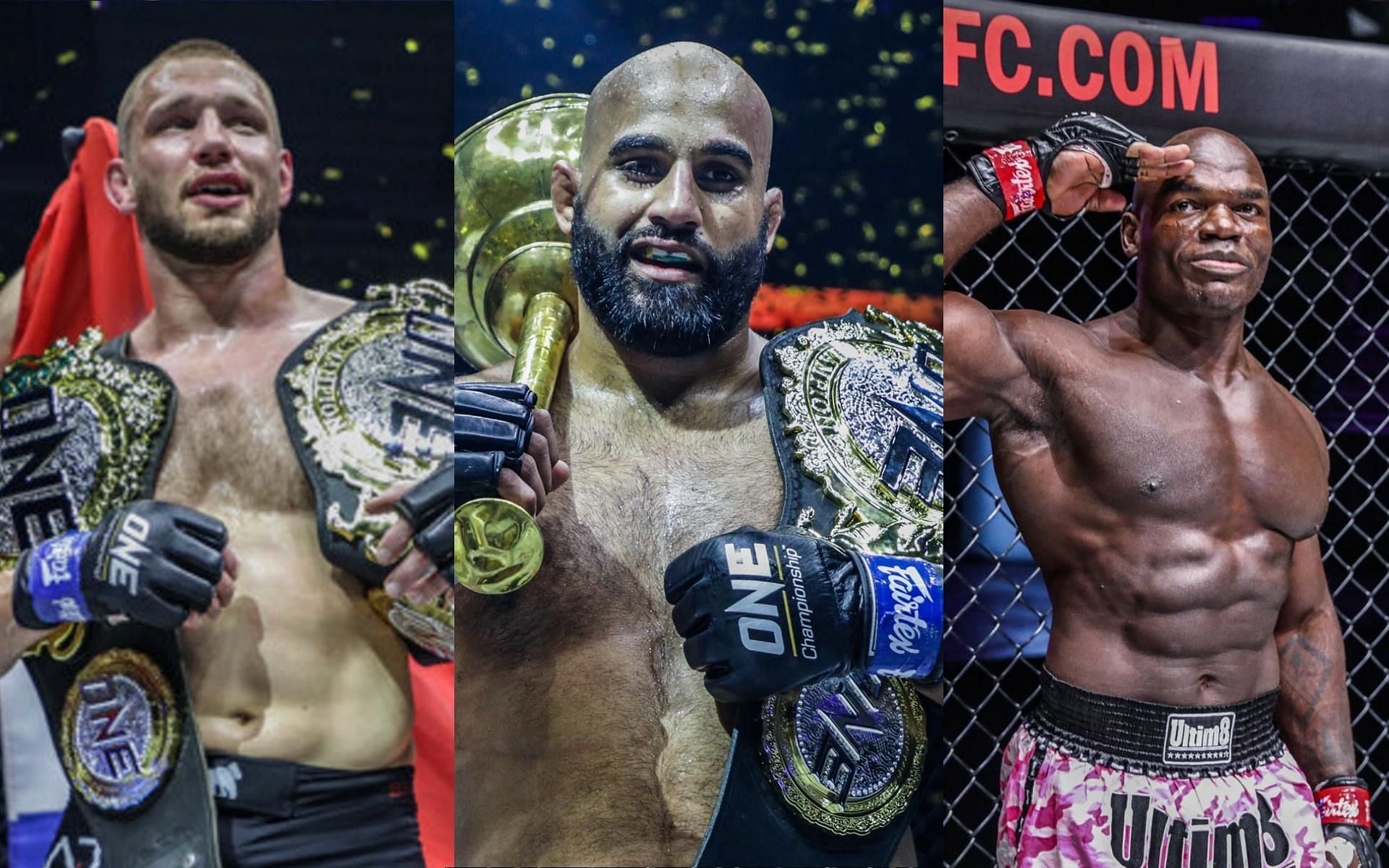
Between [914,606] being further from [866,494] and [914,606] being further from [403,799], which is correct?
[403,799]

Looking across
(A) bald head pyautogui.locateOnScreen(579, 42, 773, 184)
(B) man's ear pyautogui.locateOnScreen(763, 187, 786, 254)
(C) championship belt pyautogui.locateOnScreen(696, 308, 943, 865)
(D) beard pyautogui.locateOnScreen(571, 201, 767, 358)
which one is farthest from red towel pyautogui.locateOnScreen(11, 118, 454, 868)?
(B) man's ear pyautogui.locateOnScreen(763, 187, 786, 254)

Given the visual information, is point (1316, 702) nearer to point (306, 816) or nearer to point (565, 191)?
point (565, 191)

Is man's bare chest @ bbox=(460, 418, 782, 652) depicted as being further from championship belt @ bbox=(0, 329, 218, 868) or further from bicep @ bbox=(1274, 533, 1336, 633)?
bicep @ bbox=(1274, 533, 1336, 633)

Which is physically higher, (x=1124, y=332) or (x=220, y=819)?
(x=1124, y=332)

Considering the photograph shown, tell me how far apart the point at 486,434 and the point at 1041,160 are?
116 cm

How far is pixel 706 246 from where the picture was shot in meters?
2.27

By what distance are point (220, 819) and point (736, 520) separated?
91 cm

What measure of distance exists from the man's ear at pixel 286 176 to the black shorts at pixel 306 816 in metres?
0.87

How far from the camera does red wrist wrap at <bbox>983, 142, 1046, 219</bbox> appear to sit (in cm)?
265

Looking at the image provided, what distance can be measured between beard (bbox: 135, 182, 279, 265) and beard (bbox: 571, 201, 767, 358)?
0.52 metres

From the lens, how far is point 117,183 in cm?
235

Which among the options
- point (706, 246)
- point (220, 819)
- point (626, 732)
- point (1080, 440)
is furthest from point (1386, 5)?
point (220, 819)

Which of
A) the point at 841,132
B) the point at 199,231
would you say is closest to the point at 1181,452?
the point at 841,132

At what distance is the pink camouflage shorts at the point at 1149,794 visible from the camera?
264 cm
